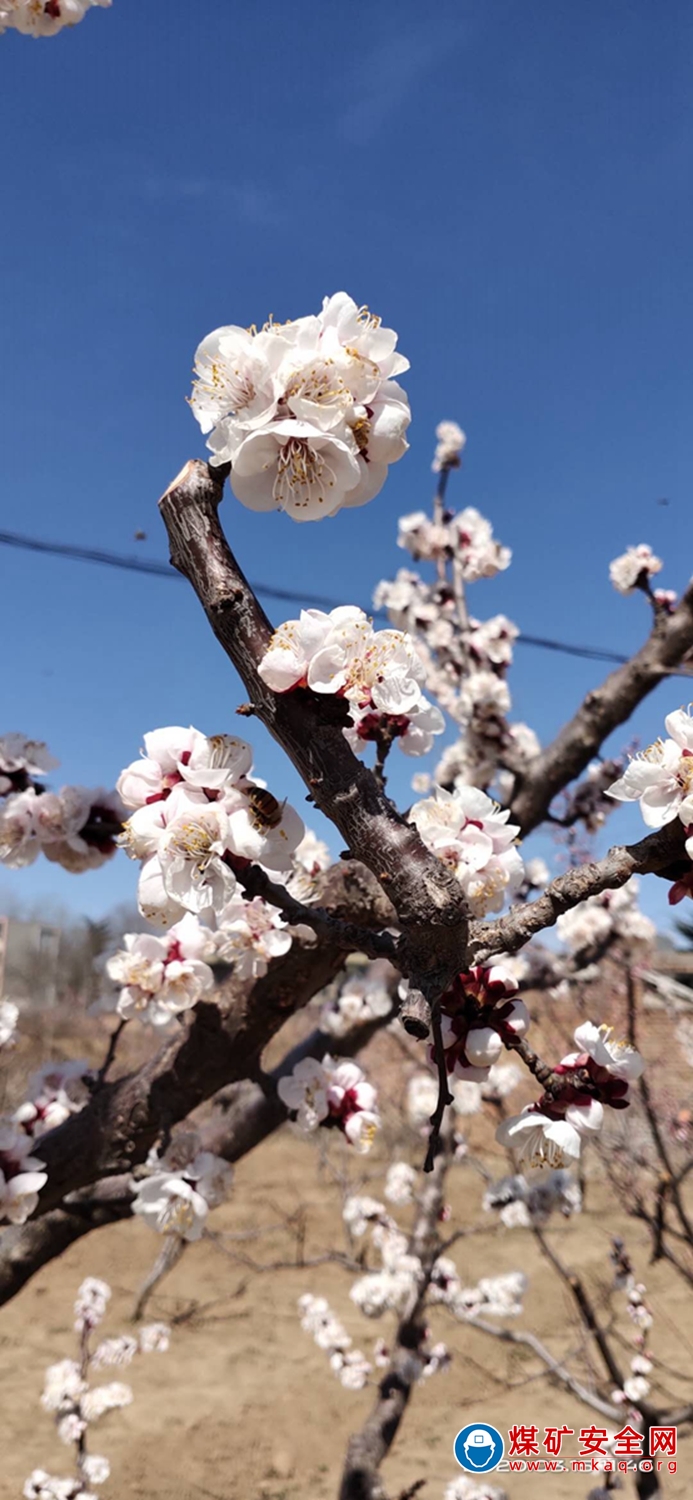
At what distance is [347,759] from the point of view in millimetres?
787

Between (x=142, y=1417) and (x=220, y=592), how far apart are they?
528cm

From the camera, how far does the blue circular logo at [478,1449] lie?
2.39 meters

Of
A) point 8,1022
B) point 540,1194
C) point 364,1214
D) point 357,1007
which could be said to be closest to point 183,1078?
point 8,1022

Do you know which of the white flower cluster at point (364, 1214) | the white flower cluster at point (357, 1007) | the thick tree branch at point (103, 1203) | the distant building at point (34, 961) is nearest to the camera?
the thick tree branch at point (103, 1203)

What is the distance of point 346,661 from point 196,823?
0.19 meters

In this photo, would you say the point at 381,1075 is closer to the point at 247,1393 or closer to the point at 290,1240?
the point at 290,1240

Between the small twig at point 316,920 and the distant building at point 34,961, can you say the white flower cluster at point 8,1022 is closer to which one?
the small twig at point 316,920

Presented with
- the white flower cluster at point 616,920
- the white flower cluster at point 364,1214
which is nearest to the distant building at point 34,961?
the white flower cluster at point 364,1214

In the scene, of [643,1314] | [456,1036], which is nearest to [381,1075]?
[643,1314]

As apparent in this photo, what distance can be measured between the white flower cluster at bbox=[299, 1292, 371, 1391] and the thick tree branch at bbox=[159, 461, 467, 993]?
383cm

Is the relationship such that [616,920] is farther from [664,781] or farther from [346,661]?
[346,661]

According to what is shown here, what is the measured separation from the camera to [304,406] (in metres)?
0.78

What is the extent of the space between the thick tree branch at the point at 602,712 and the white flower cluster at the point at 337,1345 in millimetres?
2569

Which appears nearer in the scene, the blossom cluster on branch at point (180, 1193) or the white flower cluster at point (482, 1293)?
the blossom cluster on branch at point (180, 1193)
